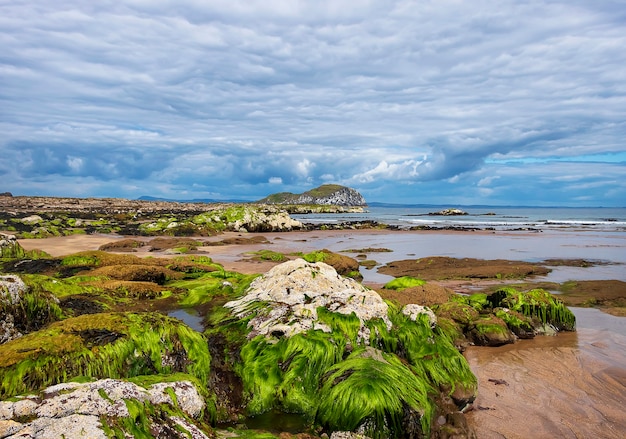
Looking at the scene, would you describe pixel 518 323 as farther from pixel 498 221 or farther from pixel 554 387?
pixel 498 221

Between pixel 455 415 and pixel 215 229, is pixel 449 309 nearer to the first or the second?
pixel 455 415

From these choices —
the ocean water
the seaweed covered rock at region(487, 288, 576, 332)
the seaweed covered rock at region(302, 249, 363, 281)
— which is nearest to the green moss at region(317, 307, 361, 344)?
the seaweed covered rock at region(487, 288, 576, 332)

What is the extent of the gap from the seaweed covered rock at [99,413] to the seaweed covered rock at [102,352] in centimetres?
116

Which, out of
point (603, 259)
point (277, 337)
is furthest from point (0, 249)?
point (603, 259)

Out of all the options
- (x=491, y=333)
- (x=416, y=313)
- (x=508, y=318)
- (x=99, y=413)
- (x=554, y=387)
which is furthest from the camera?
(x=508, y=318)

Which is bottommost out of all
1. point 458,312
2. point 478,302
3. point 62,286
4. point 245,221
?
point 478,302

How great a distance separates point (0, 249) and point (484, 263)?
72.8 feet

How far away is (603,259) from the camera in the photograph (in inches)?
918

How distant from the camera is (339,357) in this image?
20.1 feet

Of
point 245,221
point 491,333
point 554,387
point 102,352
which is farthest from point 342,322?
point 245,221

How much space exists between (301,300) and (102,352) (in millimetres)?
3364

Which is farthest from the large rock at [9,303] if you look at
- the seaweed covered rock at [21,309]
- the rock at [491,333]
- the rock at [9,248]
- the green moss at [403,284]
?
the rock at [9,248]

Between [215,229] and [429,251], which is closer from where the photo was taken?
[429,251]

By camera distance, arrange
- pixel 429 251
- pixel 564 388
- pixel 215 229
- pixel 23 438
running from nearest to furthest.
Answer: pixel 23 438
pixel 564 388
pixel 429 251
pixel 215 229
